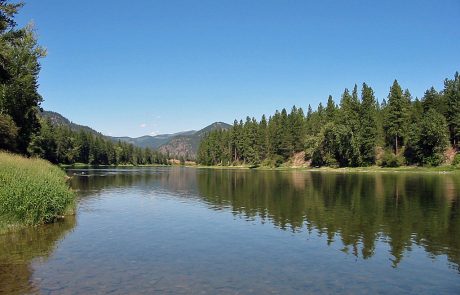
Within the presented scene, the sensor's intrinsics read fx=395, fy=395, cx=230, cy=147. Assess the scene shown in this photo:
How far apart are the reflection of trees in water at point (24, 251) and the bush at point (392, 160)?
119 meters

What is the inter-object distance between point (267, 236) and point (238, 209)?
1479 cm

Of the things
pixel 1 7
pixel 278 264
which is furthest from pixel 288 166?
pixel 278 264

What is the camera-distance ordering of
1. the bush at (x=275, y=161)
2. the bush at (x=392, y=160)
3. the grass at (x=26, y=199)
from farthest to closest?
the bush at (x=275, y=161) → the bush at (x=392, y=160) → the grass at (x=26, y=199)

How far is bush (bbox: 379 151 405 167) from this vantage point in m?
132

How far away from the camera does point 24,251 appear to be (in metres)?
22.7

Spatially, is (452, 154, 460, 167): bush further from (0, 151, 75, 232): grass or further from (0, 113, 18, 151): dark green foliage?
(0, 151, 75, 232): grass

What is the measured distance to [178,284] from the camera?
1764 centimetres

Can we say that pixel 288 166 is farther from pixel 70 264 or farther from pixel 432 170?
pixel 70 264

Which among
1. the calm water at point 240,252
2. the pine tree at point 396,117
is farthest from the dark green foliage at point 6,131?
the pine tree at point 396,117

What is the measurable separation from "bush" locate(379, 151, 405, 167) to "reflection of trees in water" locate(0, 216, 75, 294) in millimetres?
119169

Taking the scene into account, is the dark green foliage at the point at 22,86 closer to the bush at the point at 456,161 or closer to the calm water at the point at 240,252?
the calm water at the point at 240,252

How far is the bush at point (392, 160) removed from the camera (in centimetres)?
13175

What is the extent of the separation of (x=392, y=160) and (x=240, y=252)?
11979cm

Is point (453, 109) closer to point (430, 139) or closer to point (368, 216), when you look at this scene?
point (430, 139)
